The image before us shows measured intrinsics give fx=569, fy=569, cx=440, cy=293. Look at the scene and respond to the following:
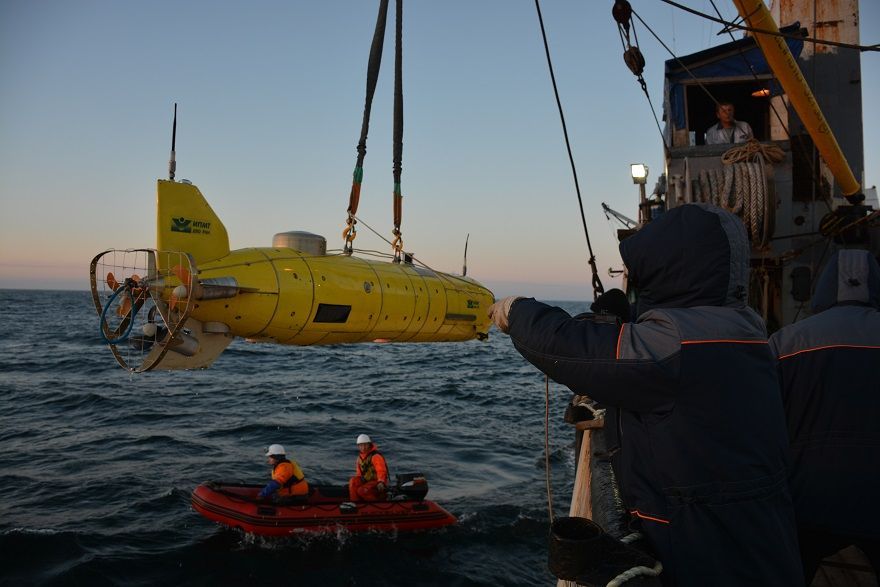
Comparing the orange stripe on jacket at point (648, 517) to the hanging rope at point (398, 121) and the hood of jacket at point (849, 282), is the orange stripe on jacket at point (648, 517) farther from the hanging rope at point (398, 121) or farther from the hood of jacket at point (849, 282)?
the hanging rope at point (398, 121)

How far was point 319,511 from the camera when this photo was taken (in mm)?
11453

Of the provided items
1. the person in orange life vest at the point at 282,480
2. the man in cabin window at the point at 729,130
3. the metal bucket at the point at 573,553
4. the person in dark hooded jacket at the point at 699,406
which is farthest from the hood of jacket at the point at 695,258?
the person in orange life vest at the point at 282,480

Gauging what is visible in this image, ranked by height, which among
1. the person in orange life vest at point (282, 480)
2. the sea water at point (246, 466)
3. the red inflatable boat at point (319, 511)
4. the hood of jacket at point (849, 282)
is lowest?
the sea water at point (246, 466)

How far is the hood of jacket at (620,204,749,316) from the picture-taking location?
1998mm

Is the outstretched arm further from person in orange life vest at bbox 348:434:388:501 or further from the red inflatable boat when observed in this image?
the red inflatable boat

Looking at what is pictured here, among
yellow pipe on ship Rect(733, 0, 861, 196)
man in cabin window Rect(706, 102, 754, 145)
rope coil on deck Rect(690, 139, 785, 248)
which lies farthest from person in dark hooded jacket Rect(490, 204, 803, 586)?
man in cabin window Rect(706, 102, 754, 145)

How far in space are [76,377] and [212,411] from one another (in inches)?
462

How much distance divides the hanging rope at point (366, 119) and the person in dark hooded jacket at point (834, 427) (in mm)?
4721

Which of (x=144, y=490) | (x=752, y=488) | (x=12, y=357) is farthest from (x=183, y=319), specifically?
(x=12, y=357)

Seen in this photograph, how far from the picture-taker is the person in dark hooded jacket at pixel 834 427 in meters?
2.86

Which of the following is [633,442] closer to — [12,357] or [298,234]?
[298,234]

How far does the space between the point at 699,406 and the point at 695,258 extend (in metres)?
0.52

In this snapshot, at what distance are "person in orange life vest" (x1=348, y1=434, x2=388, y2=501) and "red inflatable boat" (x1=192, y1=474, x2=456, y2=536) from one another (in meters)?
0.19

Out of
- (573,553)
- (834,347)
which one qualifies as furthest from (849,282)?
(573,553)
